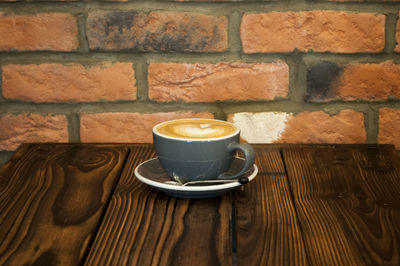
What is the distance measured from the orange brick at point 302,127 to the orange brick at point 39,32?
0.39 meters

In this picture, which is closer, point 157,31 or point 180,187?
point 180,187

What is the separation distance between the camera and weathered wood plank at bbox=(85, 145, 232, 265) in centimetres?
53

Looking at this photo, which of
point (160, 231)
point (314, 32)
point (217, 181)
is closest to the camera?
point (160, 231)

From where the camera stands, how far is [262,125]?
1.01m

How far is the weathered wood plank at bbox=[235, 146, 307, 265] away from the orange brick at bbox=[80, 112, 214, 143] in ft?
0.96

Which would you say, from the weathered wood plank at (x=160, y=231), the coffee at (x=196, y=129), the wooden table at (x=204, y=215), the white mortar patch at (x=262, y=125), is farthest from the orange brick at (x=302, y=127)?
the weathered wood plank at (x=160, y=231)

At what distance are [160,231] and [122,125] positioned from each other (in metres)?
0.47

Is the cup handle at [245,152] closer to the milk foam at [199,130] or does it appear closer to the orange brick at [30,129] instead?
the milk foam at [199,130]

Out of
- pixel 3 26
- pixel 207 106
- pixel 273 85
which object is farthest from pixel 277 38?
pixel 3 26

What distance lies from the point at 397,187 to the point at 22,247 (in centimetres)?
56

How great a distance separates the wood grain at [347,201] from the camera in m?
0.54

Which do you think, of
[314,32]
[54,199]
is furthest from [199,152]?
[314,32]

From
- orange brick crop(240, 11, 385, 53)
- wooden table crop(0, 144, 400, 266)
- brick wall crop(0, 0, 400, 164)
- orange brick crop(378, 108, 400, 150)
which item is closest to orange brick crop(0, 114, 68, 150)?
brick wall crop(0, 0, 400, 164)

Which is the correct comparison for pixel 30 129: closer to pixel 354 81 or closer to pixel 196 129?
pixel 196 129
